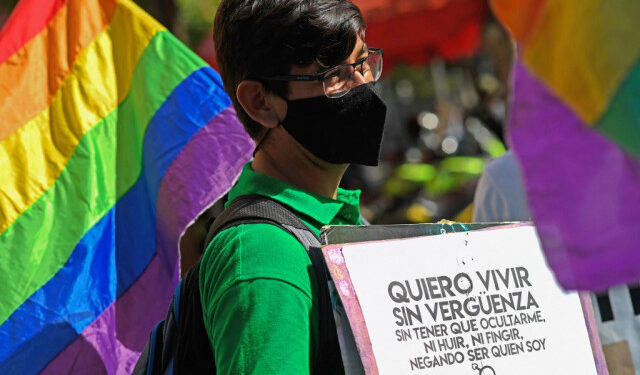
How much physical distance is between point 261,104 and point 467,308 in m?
0.64

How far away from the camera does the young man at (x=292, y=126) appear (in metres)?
1.77

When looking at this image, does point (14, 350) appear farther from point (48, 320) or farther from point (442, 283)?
point (442, 283)

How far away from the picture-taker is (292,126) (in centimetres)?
214

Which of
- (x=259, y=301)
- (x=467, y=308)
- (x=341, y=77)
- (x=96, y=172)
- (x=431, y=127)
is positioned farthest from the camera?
(x=431, y=127)

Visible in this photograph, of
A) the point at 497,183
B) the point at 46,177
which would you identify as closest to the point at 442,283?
the point at 497,183

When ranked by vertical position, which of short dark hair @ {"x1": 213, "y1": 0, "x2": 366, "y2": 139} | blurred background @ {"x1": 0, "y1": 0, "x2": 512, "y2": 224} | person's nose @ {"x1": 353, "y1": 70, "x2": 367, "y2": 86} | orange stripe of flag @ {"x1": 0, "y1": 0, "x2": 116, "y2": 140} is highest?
orange stripe of flag @ {"x1": 0, "y1": 0, "x2": 116, "y2": 140}

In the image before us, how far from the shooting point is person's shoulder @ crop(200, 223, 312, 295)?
5.73 feet

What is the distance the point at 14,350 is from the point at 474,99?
1176 cm

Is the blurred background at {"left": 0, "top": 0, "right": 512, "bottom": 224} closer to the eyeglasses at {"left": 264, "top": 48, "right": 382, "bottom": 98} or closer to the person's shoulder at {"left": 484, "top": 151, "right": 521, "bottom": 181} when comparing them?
the person's shoulder at {"left": 484, "top": 151, "right": 521, "bottom": 181}

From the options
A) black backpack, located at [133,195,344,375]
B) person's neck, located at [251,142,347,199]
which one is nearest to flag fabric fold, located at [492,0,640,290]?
black backpack, located at [133,195,344,375]

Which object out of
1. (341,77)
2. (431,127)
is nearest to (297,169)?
(341,77)

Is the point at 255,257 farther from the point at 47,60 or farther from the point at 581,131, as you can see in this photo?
the point at 47,60

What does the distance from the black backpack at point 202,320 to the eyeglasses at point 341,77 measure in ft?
0.94

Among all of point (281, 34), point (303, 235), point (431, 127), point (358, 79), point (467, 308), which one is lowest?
point (431, 127)
